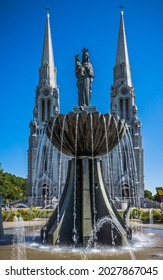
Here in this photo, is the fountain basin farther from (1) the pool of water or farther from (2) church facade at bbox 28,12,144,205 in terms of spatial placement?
(2) church facade at bbox 28,12,144,205

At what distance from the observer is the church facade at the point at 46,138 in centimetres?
4988

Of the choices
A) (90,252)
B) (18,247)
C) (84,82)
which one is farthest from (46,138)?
(90,252)

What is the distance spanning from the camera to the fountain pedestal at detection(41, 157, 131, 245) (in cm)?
874

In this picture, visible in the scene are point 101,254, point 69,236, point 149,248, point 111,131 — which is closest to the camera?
point 101,254

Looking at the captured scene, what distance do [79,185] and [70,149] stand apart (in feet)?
3.53

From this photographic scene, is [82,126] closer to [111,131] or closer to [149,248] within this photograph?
[111,131]

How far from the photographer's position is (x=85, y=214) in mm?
9055

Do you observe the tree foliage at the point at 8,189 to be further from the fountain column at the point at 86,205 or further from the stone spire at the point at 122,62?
the fountain column at the point at 86,205

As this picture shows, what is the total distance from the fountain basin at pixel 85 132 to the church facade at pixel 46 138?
3686 centimetres

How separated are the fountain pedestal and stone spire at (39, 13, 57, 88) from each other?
4884 cm

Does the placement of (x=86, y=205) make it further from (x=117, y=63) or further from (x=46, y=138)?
(x=117, y=63)

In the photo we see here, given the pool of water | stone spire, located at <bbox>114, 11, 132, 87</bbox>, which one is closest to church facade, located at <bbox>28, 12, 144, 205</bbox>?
stone spire, located at <bbox>114, 11, 132, 87</bbox>
